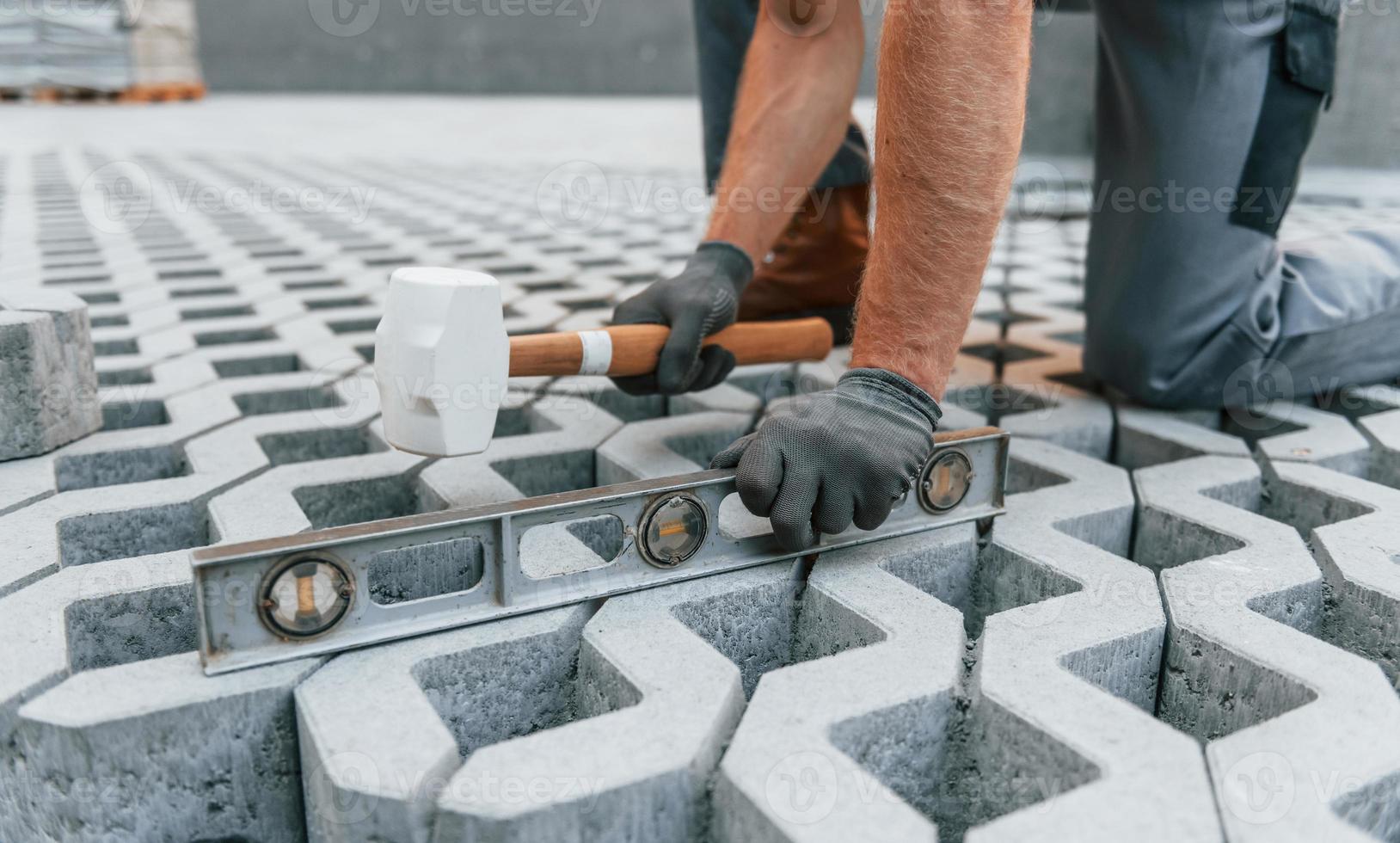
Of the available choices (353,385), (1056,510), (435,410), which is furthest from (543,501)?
(353,385)

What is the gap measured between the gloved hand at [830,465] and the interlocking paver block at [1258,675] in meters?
0.35

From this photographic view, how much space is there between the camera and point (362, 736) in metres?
0.95

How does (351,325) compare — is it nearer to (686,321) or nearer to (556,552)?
(686,321)

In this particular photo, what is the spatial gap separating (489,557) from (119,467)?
862 mm

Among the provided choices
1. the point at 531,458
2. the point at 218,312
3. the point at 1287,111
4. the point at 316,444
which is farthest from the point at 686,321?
the point at 218,312

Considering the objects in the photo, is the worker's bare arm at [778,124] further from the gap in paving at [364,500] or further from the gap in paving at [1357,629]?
the gap in paving at [1357,629]

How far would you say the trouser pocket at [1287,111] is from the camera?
5.98 ft

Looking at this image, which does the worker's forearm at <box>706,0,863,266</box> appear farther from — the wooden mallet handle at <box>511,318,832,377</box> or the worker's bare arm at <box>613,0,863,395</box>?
the wooden mallet handle at <box>511,318,832,377</box>

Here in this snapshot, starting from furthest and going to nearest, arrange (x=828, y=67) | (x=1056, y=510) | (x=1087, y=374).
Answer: (x=1087, y=374)
(x=828, y=67)
(x=1056, y=510)

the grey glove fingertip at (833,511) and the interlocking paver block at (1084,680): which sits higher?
the grey glove fingertip at (833,511)

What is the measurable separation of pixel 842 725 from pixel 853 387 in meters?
0.50

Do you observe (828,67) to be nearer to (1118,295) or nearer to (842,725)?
(1118,295)

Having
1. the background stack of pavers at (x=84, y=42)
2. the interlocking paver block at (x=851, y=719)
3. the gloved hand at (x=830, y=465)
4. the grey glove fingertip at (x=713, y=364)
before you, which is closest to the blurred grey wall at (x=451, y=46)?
the background stack of pavers at (x=84, y=42)

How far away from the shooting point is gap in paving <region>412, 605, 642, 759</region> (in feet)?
3.65
